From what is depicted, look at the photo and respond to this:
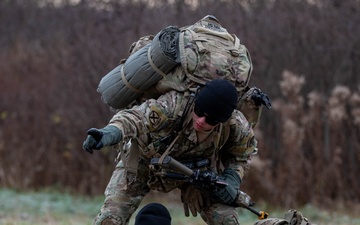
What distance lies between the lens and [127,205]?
5.79 meters

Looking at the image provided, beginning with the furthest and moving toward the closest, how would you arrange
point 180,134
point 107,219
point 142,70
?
1. point 107,219
2. point 142,70
3. point 180,134

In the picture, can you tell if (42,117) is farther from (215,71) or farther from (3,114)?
(215,71)

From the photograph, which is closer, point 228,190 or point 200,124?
point 200,124

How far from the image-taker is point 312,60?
1306 cm

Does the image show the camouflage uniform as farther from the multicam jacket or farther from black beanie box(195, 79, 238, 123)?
black beanie box(195, 79, 238, 123)

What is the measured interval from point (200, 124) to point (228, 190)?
60 centimetres

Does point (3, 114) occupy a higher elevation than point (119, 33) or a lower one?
lower

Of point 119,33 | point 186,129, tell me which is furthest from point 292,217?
point 119,33

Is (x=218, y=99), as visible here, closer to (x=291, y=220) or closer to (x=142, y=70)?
(x=142, y=70)

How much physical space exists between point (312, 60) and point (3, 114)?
6.12m

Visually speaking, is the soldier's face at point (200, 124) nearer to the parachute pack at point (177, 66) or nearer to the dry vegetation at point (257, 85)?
the parachute pack at point (177, 66)

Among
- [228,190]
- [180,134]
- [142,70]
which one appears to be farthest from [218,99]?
[228,190]

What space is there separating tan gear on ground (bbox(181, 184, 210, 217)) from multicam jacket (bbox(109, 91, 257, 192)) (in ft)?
0.80

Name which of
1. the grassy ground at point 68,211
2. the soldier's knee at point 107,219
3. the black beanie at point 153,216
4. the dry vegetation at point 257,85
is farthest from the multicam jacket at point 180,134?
the dry vegetation at point 257,85
